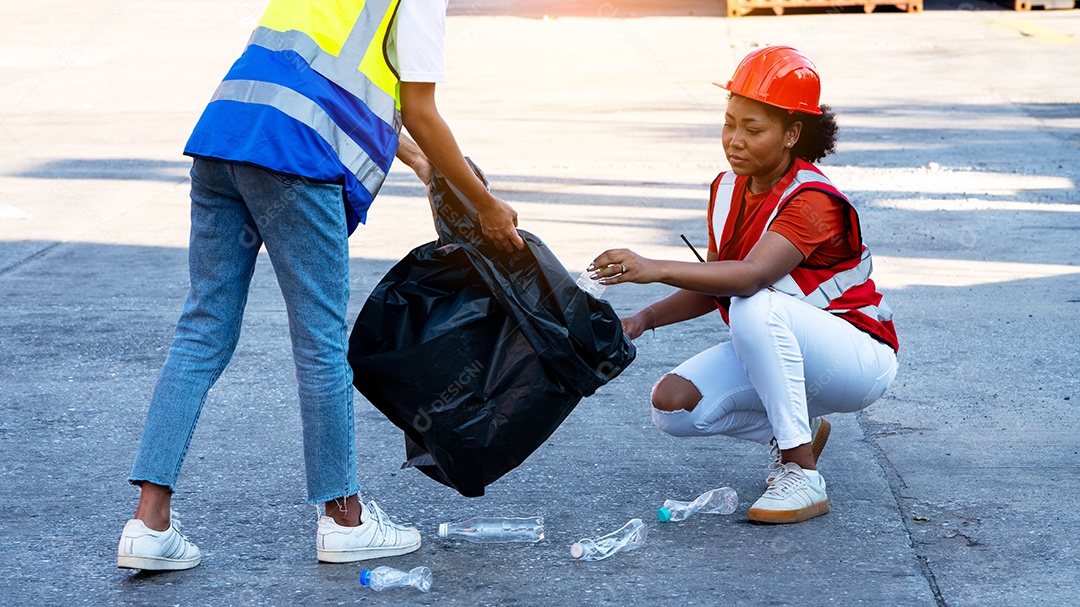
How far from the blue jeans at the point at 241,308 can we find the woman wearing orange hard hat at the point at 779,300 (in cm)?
81

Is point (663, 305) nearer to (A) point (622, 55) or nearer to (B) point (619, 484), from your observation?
(B) point (619, 484)

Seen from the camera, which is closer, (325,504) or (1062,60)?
(325,504)

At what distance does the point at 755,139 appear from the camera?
341 centimetres

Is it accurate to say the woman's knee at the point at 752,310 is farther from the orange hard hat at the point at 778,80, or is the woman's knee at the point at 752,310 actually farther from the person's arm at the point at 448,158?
the person's arm at the point at 448,158

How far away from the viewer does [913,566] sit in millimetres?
3096

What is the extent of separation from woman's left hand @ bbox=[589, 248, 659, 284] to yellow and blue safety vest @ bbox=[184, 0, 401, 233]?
0.63 m

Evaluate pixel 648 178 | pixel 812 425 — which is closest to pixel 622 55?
pixel 648 178

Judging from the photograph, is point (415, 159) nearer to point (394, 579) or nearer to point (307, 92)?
point (307, 92)

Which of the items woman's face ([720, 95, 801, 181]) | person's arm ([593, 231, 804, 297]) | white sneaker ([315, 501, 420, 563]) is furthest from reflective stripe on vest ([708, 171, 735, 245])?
white sneaker ([315, 501, 420, 563])

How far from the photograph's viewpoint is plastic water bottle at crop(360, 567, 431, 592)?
9.95 ft

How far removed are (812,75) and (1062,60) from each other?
12540mm

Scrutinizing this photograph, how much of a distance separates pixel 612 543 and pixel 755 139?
1134 millimetres

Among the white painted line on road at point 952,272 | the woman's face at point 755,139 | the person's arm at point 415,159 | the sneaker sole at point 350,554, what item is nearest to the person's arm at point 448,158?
the person's arm at point 415,159

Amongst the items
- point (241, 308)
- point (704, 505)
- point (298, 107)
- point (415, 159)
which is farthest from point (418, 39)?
point (704, 505)
